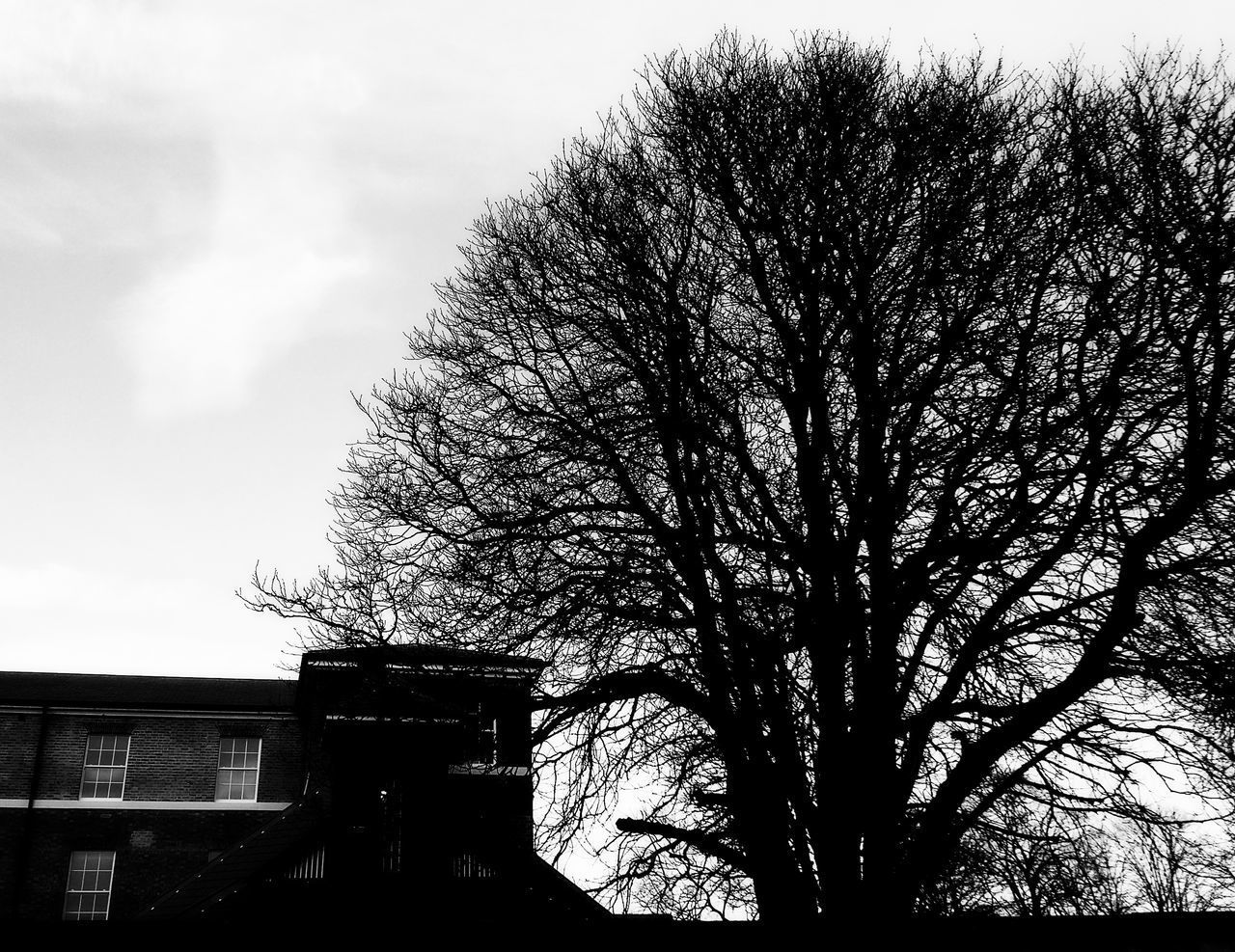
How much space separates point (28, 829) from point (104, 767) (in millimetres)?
2759

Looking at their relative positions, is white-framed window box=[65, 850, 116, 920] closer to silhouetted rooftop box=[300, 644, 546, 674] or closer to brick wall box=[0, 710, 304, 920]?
brick wall box=[0, 710, 304, 920]

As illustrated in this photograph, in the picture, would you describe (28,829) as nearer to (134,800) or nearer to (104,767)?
(104,767)

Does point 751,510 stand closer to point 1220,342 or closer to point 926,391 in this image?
point 926,391

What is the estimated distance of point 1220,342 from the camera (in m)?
8.54

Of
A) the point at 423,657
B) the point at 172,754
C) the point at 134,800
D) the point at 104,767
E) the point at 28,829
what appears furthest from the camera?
the point at 172,754

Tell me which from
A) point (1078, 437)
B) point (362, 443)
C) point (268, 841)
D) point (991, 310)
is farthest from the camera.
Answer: point (268, 841)

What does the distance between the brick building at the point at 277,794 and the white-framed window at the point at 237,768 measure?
2.4 inches

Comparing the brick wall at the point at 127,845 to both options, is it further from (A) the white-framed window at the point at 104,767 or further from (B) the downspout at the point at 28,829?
(A) the white-framed window at the point at 104,767

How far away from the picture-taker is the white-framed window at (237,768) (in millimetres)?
34375

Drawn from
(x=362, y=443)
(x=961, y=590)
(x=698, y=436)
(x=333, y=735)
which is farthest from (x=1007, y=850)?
(x=333, y=735)

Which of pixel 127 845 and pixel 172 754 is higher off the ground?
pixel 172 754

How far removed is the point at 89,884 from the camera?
105 feet

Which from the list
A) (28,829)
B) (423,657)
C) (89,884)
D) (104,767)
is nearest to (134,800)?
(104,767)

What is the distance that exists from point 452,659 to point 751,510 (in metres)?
3.49
